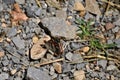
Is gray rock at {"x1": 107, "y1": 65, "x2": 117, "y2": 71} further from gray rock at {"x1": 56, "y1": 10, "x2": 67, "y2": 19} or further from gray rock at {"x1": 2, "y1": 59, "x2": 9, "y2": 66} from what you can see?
gray rock at {"x1": 2, "y1": 59, "x2": 9, "y2": 66}

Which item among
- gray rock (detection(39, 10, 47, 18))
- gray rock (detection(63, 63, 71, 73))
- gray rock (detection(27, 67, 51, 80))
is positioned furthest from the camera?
gray rock (detection(39, 10, 47, 18))

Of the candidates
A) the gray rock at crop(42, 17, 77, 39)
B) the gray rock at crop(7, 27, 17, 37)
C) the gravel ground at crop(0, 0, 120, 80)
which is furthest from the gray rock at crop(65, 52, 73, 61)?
the gray rock at crop(7, 27, 17, 37)

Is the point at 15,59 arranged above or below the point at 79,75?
above

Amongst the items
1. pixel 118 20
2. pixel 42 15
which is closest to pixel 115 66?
pixel 118 20

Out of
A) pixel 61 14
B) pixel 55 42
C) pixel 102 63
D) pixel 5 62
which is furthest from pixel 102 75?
pixel 5 62

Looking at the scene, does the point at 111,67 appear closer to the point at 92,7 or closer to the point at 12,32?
the point at 92,7

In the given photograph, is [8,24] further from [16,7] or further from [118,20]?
[118,20]

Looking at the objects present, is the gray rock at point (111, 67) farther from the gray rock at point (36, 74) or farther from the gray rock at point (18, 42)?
the gray rock at point (18, 42)
